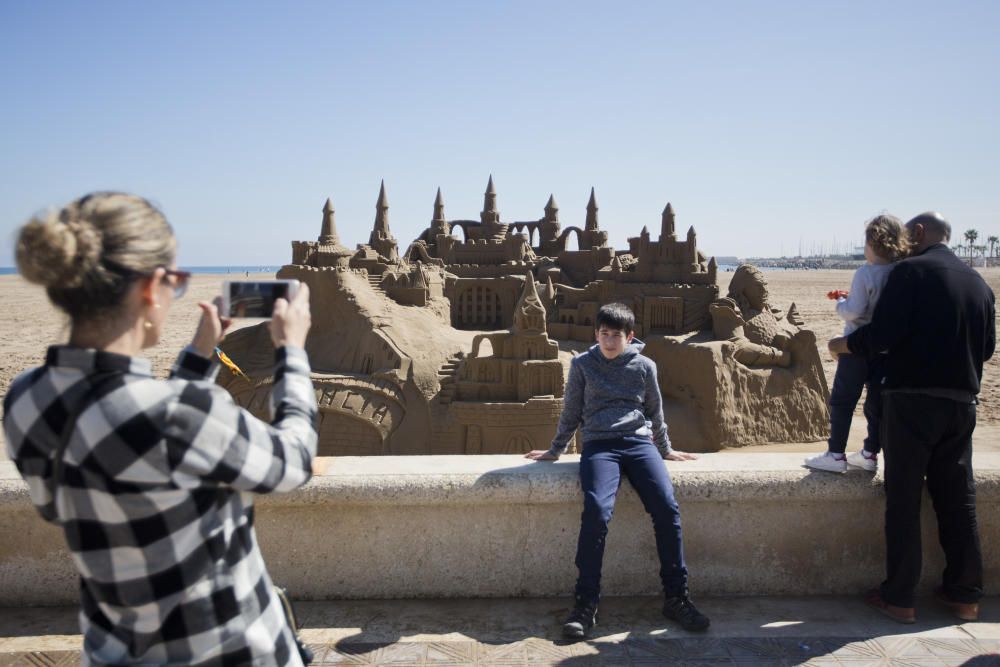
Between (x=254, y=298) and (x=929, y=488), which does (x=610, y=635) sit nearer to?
(x=929, y=488)

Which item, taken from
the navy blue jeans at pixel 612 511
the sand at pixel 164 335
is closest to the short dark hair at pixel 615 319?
the navy blue jeans at pixel 612 511

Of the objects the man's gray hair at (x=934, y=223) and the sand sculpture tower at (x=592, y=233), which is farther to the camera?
the sand sculpture tower at (x=592, y=233)

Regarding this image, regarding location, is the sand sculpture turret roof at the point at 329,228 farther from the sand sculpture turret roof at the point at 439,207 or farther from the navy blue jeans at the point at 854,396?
the navy blue jeans at the point at 854,396

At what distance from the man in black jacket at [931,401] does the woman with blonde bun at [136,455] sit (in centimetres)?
215

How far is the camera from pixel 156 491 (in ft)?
4.17

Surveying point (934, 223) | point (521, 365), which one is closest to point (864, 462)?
point (934, 223)

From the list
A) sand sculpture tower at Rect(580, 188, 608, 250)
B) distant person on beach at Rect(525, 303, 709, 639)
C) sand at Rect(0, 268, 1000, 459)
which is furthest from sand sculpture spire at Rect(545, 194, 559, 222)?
distant person on beach at Rect(525, 303, 709, 639)

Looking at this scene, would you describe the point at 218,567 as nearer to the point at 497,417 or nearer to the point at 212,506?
the point at 212,506

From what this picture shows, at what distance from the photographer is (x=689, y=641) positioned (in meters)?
2.62

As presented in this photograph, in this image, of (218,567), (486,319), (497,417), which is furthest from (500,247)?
(218,567)

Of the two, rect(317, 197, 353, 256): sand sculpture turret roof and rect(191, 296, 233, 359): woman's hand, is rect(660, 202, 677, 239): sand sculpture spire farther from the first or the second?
rect(191, 296, 233, 359): woman's hand

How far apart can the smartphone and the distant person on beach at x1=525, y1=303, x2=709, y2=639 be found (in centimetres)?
154

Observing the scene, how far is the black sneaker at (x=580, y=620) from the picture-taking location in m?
2.61

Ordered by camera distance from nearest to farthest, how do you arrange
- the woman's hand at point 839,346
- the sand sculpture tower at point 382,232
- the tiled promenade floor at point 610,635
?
1. the tiled promenade floor at point 610,635
2. the woman's hand at point 839,346
3. the sand sculpture tower at point 382,232
